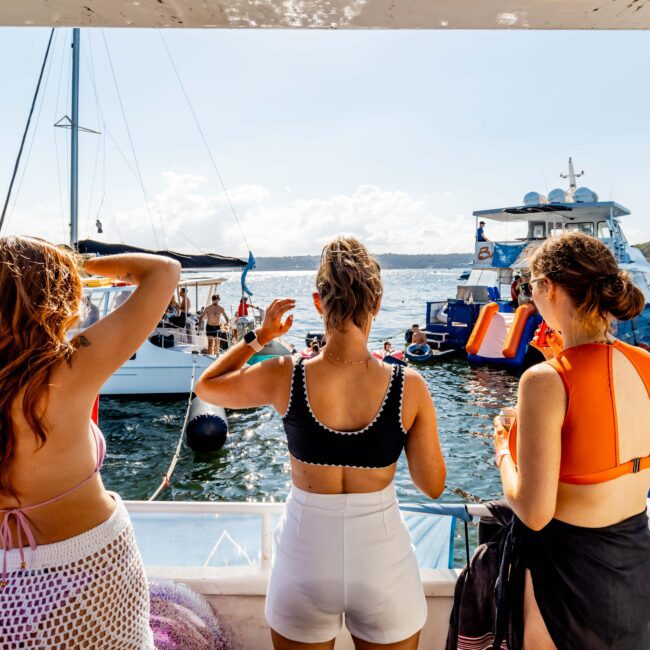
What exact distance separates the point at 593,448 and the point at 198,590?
1.73 meters

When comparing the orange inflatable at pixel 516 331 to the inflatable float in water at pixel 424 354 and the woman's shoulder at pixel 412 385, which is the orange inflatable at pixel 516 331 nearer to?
the inflatable float in water at pixel 424 354

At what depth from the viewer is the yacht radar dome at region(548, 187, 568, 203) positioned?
27.8 meters

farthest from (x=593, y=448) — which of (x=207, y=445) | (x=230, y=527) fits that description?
(x=207, y=445)

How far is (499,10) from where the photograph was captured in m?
1.79

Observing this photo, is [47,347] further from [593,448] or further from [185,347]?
[185,347]

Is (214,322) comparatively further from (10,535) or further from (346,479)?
(10,535)

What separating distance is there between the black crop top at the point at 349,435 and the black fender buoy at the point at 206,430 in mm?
9160

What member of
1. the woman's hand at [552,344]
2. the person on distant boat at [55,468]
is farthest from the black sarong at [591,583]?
the person on distant boat at [55,468]

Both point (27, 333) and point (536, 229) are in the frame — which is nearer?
point (27, 333)

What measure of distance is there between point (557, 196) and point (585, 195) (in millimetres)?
2408

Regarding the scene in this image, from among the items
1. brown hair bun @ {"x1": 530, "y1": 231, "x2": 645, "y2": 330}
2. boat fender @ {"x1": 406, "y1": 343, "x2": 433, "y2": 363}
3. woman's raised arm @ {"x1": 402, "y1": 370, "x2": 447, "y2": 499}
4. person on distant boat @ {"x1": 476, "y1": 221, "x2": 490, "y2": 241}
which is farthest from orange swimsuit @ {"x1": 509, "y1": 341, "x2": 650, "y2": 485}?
person on distant boat @ {"x1": 476, "y1": 221, "x2": 490, "y2": 241}

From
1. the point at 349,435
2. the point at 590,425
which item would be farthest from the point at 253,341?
the point at 590,425

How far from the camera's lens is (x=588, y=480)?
57.8 inches

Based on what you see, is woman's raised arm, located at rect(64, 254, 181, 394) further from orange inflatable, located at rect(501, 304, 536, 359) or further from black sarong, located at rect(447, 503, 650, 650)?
orange inflatable, located at rect(501, 304, 536, 359)
